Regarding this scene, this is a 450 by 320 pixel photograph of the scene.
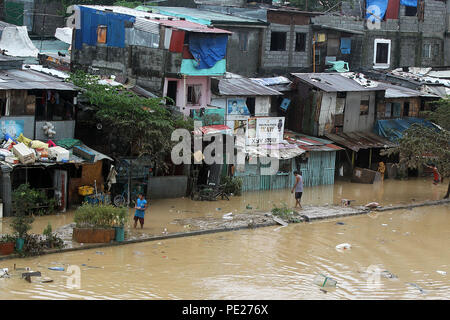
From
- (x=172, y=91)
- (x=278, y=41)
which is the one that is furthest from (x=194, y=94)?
(x=278, y=41)

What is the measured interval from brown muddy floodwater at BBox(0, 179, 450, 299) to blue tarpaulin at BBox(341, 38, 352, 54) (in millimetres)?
13939

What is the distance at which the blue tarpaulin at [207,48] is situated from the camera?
26.0 metres

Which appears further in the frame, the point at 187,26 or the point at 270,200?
the point at 187,26

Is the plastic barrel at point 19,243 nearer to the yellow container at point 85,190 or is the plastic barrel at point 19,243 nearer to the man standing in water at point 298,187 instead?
the yellow container at point 85,190

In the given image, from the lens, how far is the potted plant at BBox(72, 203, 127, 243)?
18.0m

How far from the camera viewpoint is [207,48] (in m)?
26.3

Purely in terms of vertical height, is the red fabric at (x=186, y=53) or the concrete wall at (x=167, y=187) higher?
the red fabric at (x=186, y=53)

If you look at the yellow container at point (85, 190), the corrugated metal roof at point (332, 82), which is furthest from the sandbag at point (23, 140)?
the corrugated metal roof at point (332, 82)

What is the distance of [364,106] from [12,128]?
15.6 meters

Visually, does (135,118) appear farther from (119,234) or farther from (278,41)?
(278,41)

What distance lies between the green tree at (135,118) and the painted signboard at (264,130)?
14.8 ft

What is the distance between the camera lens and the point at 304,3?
37469 millimetres
